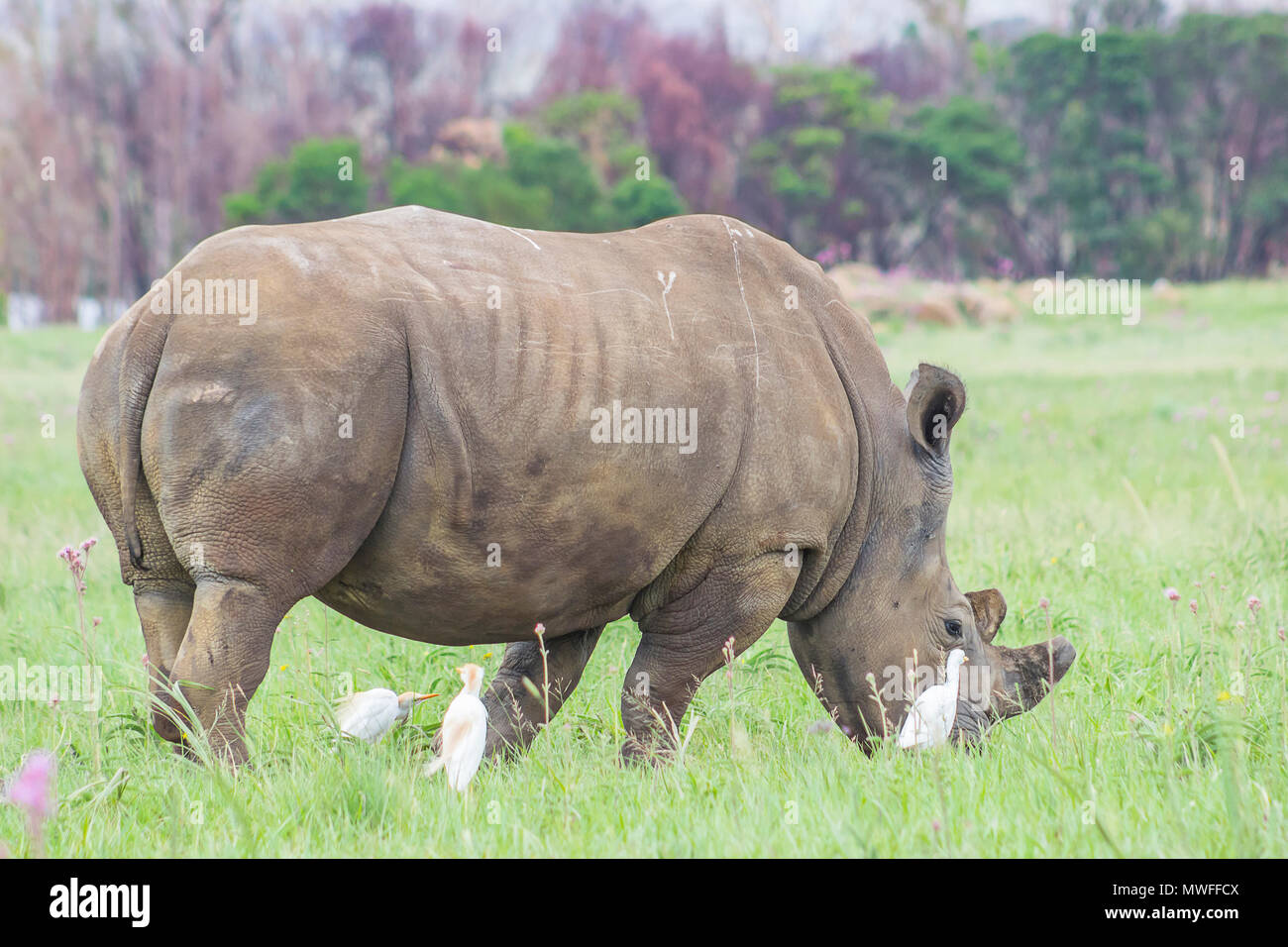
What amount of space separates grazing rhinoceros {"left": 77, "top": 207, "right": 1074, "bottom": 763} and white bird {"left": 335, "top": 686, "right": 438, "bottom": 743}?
0.31m

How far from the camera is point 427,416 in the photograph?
12.1 ft

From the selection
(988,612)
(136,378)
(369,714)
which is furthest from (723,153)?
(136,378)

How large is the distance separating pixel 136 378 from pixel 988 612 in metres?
2.88

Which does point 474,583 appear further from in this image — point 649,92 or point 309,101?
point 309,101

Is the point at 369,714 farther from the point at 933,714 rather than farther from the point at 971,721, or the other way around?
the point at 971,721

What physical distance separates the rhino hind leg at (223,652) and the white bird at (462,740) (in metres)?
0.54

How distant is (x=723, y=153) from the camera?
4491cm

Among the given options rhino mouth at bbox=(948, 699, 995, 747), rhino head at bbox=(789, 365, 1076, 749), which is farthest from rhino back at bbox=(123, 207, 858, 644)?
rhino mouth at bbox=(948, 699, 995, 747)

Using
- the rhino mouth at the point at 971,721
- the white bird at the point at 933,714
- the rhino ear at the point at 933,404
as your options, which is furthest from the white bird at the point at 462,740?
the rhino ear at the point at 933,404

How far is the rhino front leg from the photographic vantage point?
4.66m

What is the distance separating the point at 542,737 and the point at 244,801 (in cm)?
102

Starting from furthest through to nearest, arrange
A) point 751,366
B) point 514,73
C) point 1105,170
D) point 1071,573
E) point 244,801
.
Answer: point 514,73, point 1105,170, point 1071,573, point 751,366, point 244,801

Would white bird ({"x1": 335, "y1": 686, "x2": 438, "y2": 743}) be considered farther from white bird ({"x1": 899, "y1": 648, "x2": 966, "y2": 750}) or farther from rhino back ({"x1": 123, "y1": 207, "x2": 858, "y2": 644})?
white bird ({"x1": 899, "y1": 648, "x2": 966, "y2": 750})
